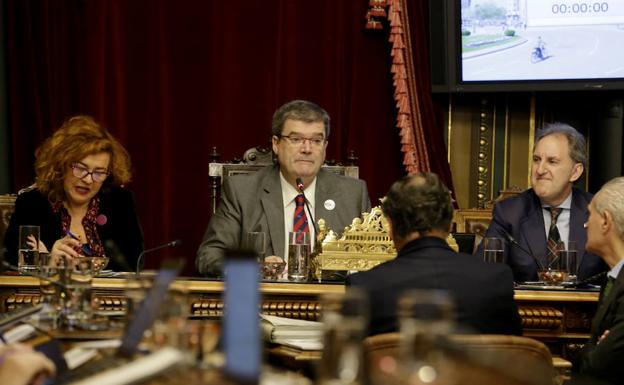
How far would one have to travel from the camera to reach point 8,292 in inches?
134

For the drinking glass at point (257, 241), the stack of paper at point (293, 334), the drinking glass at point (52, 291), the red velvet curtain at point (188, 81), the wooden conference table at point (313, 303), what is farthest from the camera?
the red velvet curtain at point (188, 81)

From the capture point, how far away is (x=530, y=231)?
413cm

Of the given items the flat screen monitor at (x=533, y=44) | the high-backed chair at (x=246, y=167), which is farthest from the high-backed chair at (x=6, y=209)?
the flat screen monitor at (x=533, y=44)

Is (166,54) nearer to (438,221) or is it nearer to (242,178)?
(242,178)

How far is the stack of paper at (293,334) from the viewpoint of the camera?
8.07 feet

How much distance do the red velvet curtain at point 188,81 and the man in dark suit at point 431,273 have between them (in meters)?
Answer: 3.01

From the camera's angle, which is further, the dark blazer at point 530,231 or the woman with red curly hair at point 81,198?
the woman with red curly hair at point 81,198

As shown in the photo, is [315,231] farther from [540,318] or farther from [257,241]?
[540,318]

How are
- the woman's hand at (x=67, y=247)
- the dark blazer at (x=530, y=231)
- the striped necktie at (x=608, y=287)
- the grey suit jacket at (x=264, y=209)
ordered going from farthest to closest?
the grey suit jacket at (x=264, y=209) → the dark blazer at (x=530, y=231) → the woman's hand at (x=67, y=247) → the striped necktie at (x=608, y=287)

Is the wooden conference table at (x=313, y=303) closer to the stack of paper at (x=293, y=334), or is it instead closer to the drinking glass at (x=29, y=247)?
the drinking glass at (x=29, y=247)

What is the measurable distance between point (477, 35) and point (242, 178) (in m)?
1.87

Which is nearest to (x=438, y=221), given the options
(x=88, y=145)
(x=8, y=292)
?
(x=8, y=292)

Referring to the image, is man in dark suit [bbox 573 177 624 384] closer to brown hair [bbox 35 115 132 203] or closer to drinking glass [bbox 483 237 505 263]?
drinking glass [bbox 483 237 505 263]

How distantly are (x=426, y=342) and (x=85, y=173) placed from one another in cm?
315
